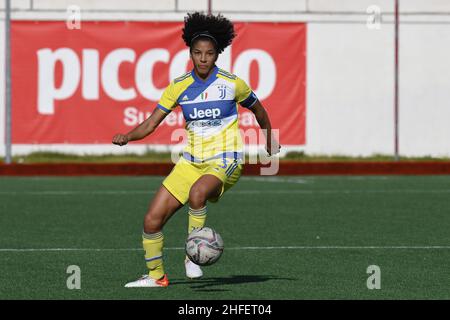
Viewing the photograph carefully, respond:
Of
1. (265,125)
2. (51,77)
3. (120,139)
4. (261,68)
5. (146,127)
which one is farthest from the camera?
(261,68)

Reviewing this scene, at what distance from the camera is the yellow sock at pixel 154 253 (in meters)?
10.2

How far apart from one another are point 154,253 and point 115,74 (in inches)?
651

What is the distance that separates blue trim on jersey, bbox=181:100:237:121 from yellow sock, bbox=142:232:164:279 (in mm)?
1013

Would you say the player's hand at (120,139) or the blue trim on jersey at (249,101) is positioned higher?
the blue trim on jersey at (249,101)

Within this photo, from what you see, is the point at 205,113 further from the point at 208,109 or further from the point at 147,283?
the point at 147,283

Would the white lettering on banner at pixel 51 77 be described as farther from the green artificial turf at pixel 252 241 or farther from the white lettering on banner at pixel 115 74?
the green artificial turf at pixel 252 241

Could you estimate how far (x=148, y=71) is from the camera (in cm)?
2647

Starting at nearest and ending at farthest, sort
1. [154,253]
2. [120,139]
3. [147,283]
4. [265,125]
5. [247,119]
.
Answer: [120,139] → [147,283] → [154,253] → [265,125] → [247,119]

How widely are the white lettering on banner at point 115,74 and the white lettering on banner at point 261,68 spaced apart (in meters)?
2.27

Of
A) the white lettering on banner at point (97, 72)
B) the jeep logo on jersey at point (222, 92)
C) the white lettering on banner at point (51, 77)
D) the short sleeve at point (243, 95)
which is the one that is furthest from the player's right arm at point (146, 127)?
the white lettering on banner at point (51, 77)

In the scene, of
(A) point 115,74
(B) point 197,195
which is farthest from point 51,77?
(B) point 197,195

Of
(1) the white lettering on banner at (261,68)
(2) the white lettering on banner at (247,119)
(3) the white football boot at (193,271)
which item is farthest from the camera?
(1) the white lettering on banner at (261,68)

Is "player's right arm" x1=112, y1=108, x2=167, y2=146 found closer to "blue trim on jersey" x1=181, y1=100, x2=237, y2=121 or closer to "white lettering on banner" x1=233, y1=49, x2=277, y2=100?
"blue trim on jersey" x1=181, y1=100, x2=237, y2=121
